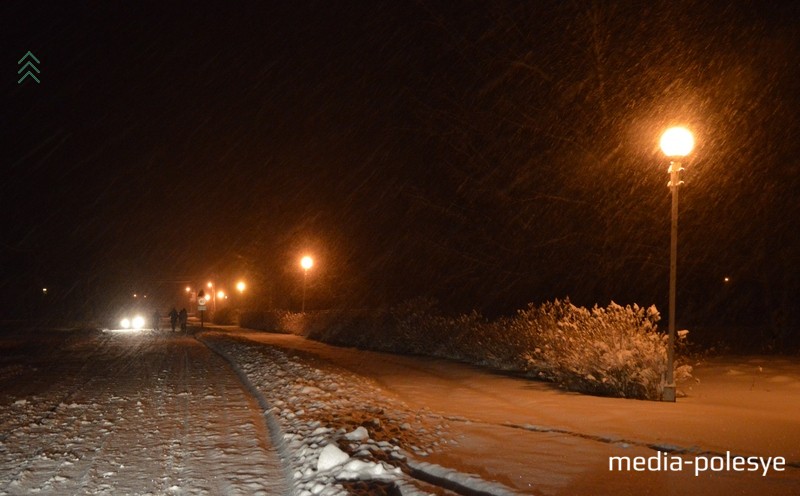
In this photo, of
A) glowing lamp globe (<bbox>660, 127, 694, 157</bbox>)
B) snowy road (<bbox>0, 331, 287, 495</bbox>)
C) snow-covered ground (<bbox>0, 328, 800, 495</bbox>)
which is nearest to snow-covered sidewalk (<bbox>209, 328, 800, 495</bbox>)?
snow-covered ground (<bbox>0, 328, 800, 495</bbox>)

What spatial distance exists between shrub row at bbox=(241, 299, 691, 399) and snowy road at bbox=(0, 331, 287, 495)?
6.17 meters

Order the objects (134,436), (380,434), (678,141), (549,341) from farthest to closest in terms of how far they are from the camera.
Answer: (549,341) < (678,141) < (134,436) < (380,434)

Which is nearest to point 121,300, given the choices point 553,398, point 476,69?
point 476,69

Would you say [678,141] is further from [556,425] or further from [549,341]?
[556,425]

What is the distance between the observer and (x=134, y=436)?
28.6ft

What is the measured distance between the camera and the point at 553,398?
36.5 feet

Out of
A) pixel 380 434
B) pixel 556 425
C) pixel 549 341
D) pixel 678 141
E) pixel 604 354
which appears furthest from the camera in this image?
pixel 549 341

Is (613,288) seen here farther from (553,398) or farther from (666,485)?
(666,485)

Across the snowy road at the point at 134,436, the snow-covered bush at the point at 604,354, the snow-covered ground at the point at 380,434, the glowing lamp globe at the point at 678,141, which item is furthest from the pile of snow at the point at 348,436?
the glowing lamp globe at the point at 678,141

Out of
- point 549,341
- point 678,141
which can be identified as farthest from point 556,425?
point 549,341

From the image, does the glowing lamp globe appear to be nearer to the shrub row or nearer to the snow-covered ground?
the shrub row

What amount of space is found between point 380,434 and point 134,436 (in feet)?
11.4

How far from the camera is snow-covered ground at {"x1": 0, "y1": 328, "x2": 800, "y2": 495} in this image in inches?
245

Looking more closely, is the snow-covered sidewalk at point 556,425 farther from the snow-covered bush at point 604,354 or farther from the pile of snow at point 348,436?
the snow-covered bush at point 604,354
